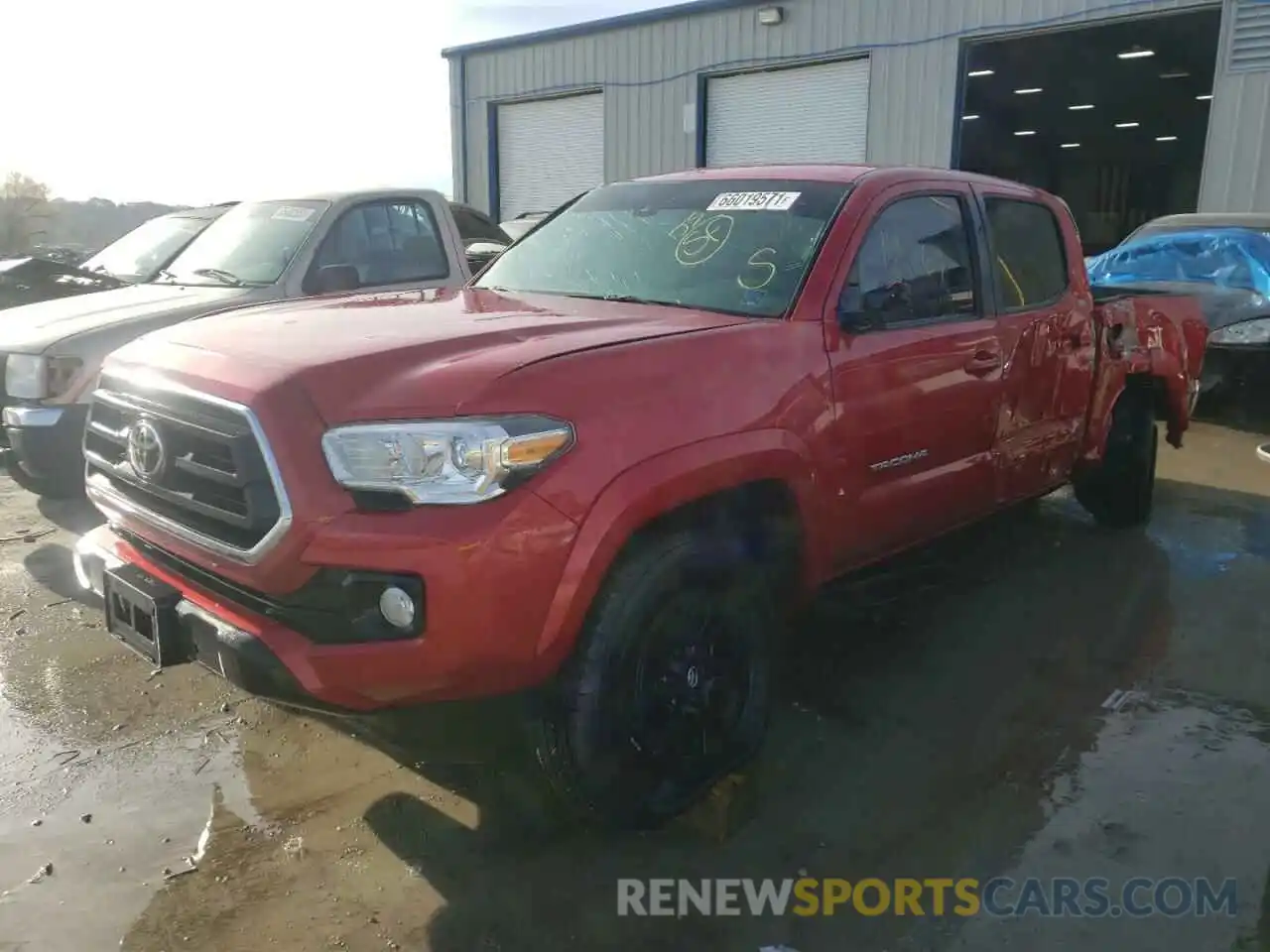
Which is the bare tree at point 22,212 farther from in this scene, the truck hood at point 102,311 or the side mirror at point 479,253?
the truck hood at point 102,311

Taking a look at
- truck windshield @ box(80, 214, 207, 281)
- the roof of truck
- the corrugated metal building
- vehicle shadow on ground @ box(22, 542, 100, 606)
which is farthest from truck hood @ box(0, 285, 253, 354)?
the corrugated metal building

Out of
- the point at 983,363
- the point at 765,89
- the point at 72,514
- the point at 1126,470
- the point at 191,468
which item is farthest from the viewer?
the point at 765,89

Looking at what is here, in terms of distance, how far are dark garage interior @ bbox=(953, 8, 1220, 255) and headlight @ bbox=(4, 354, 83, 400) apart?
11.6 m

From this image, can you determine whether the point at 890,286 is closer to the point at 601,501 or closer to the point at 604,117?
the point at 601,501

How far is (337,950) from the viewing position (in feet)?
8.10

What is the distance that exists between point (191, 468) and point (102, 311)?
3440 millimetres

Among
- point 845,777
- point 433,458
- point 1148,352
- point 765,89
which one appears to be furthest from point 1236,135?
point 433,458

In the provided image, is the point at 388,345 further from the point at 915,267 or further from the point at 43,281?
the point at 43,281

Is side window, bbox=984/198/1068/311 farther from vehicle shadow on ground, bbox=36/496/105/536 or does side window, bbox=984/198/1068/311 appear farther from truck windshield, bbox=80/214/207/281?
truck windshield, bbox=80/214/207/281

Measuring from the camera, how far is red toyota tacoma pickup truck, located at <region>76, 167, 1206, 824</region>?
2.42 meters

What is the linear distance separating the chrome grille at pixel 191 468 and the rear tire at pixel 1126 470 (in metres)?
4.53

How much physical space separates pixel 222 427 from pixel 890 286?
2135 millimetres

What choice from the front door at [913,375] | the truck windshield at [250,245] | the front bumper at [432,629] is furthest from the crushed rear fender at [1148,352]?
the truck windshield at [250,245]

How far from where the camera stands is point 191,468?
2.67 meters
